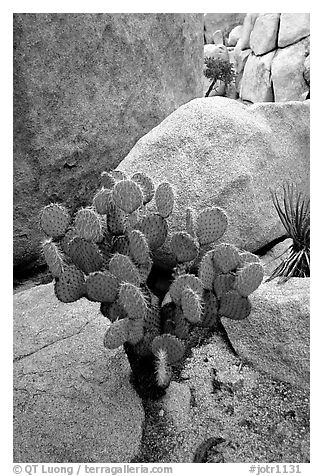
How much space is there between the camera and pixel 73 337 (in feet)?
10.4

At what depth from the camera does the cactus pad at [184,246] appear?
2.59 m

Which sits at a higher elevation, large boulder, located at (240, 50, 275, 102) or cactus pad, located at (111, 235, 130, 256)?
cactus pad, located at (111, 235, 130, 256)

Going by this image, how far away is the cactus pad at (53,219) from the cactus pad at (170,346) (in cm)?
73

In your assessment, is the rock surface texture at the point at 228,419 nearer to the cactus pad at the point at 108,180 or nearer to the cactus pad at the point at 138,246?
the cactus pad at the point at 138,246

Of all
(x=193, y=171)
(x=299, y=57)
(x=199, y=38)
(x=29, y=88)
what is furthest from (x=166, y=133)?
(x=299, y=57)

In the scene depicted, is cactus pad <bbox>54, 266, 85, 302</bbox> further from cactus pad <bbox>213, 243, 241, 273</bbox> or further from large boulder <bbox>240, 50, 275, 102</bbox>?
large boulder <bbox>240, 50, 275, 102</bbox>

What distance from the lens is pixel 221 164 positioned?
3500 mm

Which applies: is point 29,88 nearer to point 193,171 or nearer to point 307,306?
point 193,171

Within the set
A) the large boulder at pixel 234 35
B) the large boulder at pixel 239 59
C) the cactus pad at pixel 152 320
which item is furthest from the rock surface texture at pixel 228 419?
the large boulder at pixel 234 35

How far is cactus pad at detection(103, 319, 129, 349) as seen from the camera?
2.38m

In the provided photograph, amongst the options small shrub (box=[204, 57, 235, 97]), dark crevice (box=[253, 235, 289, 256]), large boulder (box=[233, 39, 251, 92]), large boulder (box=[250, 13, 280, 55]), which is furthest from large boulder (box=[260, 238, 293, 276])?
large boulder (box=[233, 39, 251, 92])

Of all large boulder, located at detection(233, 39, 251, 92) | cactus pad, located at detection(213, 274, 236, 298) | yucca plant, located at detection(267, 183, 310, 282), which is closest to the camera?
cactus pad, located at detection(213, 274, 236, 298)

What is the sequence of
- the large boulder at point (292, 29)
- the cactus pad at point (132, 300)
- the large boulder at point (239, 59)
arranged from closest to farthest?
the cactus pad at point (132, 300)
the large boulder at point (292, 29)
the large boulder at point (239, 59)

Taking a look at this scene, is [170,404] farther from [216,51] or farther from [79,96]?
[216,51]
